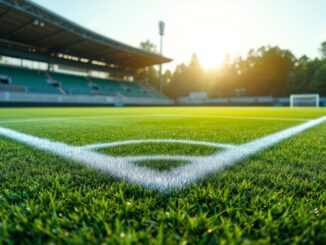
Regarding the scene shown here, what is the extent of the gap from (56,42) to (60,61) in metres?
4.60

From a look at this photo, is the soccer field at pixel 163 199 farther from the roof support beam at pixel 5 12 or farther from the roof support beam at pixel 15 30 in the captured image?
the roof support beam at pixel 15 30

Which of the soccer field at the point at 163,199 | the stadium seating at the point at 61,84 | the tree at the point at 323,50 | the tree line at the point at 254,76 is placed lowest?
the soccer field at the point at 163,199

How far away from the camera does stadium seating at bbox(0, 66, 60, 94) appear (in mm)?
21828

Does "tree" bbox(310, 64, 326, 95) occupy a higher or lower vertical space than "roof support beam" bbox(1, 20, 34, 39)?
lower

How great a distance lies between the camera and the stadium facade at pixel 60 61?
18227 mm

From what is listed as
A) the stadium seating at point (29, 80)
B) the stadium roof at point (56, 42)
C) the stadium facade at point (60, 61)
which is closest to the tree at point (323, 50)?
the stadium roof at point (56, 42)

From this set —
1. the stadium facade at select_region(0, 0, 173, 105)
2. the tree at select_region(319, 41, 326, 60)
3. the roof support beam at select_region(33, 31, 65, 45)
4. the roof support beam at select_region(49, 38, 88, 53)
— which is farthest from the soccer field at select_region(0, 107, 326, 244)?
the tree at select_region(319, 41, 326, 60)

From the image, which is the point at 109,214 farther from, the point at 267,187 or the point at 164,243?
the point at 267,187

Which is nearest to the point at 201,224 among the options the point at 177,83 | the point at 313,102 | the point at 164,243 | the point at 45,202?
the point at 164,243

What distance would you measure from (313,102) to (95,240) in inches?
1284

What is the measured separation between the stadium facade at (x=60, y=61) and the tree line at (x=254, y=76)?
7436 mm

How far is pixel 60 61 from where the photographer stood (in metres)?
27.0

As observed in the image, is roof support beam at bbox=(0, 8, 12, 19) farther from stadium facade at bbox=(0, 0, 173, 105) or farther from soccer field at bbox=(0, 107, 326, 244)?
soccer field at bbox=(0, 107, 326, 244)

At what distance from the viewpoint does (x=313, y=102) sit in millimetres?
27359
